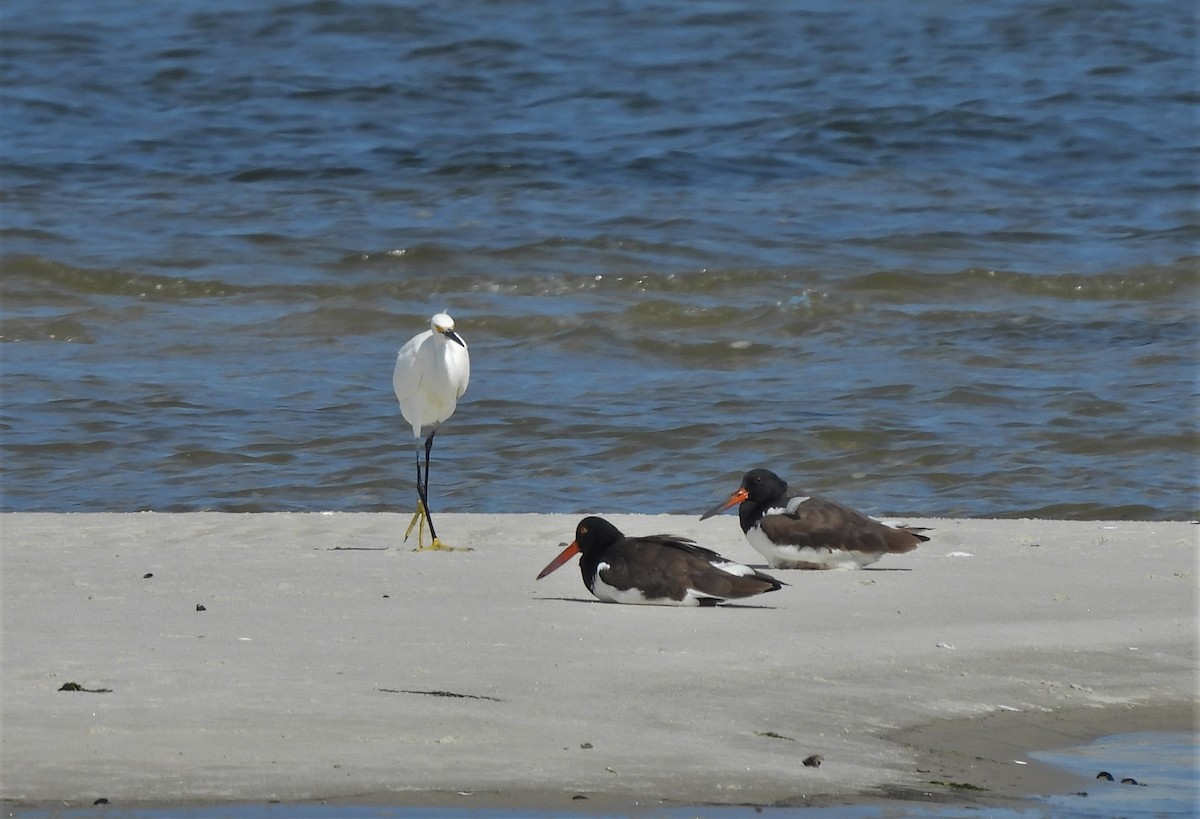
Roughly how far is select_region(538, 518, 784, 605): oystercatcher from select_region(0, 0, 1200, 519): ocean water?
3.04 meters

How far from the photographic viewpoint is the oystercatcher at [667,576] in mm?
6469

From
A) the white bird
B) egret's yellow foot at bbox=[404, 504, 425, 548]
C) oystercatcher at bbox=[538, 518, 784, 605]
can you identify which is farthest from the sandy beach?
the white bird

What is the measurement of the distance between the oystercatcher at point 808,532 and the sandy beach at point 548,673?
10cm

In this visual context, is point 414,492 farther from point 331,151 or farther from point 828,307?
point 331,151

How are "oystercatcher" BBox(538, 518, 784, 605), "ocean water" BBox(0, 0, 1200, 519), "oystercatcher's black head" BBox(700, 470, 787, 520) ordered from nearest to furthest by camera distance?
"oystercatcher" BBox(538, 518, 784, 605) → "oystercatcher's black head" BBox(700, 470, 787, 520) → "ocean water" BBox(0, 0, 1200, 519)

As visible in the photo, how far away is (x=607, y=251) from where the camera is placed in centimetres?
1786

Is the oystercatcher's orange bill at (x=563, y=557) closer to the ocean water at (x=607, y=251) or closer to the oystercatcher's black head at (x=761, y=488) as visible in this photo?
the oystercatcher's black head at (x=761, y=488)

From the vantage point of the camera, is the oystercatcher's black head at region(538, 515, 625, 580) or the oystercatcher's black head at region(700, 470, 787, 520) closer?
the oystercatcher's black head at region(538, 515, 625, 580)

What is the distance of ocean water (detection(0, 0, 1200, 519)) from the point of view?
10727 mm

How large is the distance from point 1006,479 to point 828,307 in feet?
18.3

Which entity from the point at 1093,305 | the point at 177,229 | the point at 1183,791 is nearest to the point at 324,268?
the point at 177,229

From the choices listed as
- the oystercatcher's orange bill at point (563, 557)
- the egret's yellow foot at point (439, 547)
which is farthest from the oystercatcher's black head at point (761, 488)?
the egret's yellow foot at point (439, 547)

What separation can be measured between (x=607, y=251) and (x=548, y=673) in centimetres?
1279

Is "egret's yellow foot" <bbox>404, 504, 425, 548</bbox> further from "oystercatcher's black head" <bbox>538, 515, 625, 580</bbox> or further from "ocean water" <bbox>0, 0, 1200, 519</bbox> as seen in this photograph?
"oystercatcher's black head" <bbox>538, 515, 625, 580</bbox>
